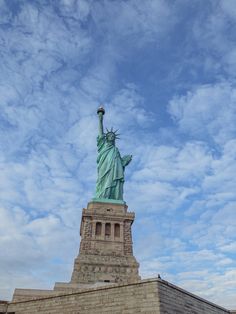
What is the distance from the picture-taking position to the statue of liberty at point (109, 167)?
128ft

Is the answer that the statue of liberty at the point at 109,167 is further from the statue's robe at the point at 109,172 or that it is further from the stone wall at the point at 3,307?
the stone wall at the point at 3,307

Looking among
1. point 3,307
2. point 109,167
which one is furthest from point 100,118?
point 3,307

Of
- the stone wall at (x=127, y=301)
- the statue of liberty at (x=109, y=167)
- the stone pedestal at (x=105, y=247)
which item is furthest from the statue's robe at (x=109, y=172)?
the stone wall at (x=127, y=301)

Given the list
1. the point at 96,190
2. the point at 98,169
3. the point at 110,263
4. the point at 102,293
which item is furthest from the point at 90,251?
the point at 102,293

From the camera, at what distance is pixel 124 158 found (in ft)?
140

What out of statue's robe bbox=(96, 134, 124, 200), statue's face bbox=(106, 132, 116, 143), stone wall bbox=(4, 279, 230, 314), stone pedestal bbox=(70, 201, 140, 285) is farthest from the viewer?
statue's face bbox=(106, 132, 116, 143)

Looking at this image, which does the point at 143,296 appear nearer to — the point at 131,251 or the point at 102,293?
the point at 102,293

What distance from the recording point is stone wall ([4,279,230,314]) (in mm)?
12812

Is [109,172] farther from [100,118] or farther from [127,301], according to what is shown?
[127,301]

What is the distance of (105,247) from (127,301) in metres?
20.5

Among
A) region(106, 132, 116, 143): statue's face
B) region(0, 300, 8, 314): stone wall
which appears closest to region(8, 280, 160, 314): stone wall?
region(0, 300, 8, 314): stone wall

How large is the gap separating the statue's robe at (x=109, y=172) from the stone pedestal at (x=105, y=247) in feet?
6.42

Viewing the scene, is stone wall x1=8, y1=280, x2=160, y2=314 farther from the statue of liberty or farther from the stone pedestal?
the statue of liberty

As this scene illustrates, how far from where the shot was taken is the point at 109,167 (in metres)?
40.4
